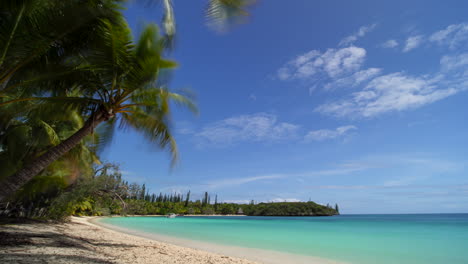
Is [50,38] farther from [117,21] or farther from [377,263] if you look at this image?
[377,263]

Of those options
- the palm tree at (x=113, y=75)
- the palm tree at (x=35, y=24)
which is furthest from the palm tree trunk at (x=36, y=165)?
the palm tree at (x=35, y=24)

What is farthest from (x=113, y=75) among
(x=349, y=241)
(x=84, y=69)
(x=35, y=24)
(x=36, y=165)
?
(x=349, y=241)

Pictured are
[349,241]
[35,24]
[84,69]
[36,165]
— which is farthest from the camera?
[349,241]

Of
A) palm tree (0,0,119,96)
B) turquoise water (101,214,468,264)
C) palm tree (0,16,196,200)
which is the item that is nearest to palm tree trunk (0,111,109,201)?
palm tree (0,16,196,200)

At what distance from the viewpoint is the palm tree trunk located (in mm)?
3352

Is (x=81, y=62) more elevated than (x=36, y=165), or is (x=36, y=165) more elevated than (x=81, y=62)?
(x=81, y=62)

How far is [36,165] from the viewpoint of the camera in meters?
3.65

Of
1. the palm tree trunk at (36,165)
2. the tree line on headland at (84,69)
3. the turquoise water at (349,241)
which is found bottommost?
the turquoise water at (349,241)

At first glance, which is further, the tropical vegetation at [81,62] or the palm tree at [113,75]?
the palm tree at [113,75]

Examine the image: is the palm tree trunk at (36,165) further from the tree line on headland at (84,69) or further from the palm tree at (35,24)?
the palm tree at (35,24)

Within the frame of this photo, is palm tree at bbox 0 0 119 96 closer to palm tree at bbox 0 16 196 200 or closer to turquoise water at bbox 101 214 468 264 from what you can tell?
palm tree at bbox 0 16 196 200

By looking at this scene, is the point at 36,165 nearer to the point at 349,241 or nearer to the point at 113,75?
the point at 113,75

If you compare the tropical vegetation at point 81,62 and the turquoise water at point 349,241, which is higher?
the tropical vegetation at point 81,62

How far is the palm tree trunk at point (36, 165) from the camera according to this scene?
3.35 metres
